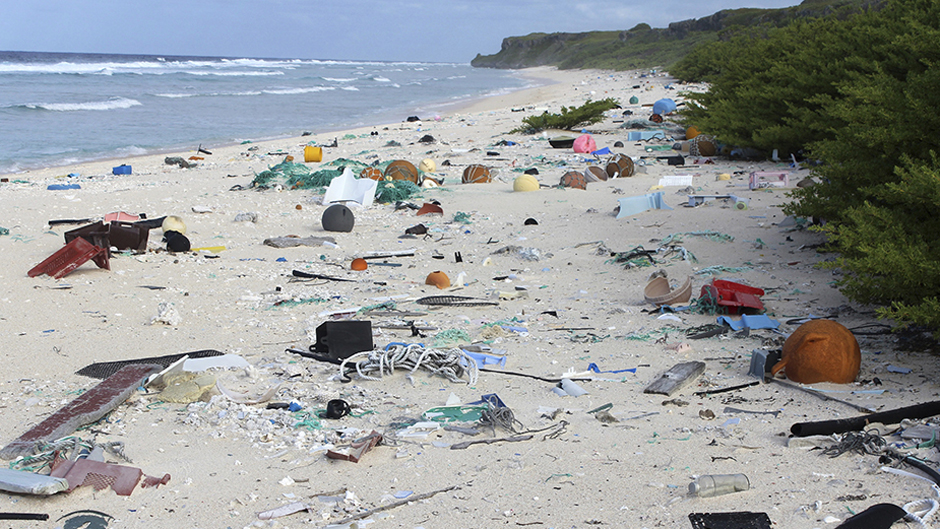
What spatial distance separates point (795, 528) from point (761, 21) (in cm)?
4551

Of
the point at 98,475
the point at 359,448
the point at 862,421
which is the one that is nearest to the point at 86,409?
the point at 98,475

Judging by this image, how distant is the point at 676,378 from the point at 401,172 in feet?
24.6

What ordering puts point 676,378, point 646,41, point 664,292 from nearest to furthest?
point 676,378 < point 664,292 < point 646,41

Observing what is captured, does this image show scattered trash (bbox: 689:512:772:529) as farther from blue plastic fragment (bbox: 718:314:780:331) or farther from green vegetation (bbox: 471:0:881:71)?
green vegetation (bbox: 471:0:881:71)

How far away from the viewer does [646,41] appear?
70.2 m

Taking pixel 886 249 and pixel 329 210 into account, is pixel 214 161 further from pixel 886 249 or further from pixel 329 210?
pixel 886 249

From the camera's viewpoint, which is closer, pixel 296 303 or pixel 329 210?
pixel 296 303

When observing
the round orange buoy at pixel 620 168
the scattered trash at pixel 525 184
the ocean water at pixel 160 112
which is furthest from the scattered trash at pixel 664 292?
the ocean water at pixel 160 112

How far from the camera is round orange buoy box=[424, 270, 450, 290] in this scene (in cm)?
583

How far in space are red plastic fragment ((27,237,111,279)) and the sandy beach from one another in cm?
9

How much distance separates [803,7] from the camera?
41500 mm

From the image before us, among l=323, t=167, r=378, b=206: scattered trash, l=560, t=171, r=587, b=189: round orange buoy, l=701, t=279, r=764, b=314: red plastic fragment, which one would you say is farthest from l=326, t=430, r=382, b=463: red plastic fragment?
l=560, t=171, r=587, b=189: round orange buoy

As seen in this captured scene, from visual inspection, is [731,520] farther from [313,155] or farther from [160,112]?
[160,112]

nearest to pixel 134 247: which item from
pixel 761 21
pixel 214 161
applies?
pixel 214 161
